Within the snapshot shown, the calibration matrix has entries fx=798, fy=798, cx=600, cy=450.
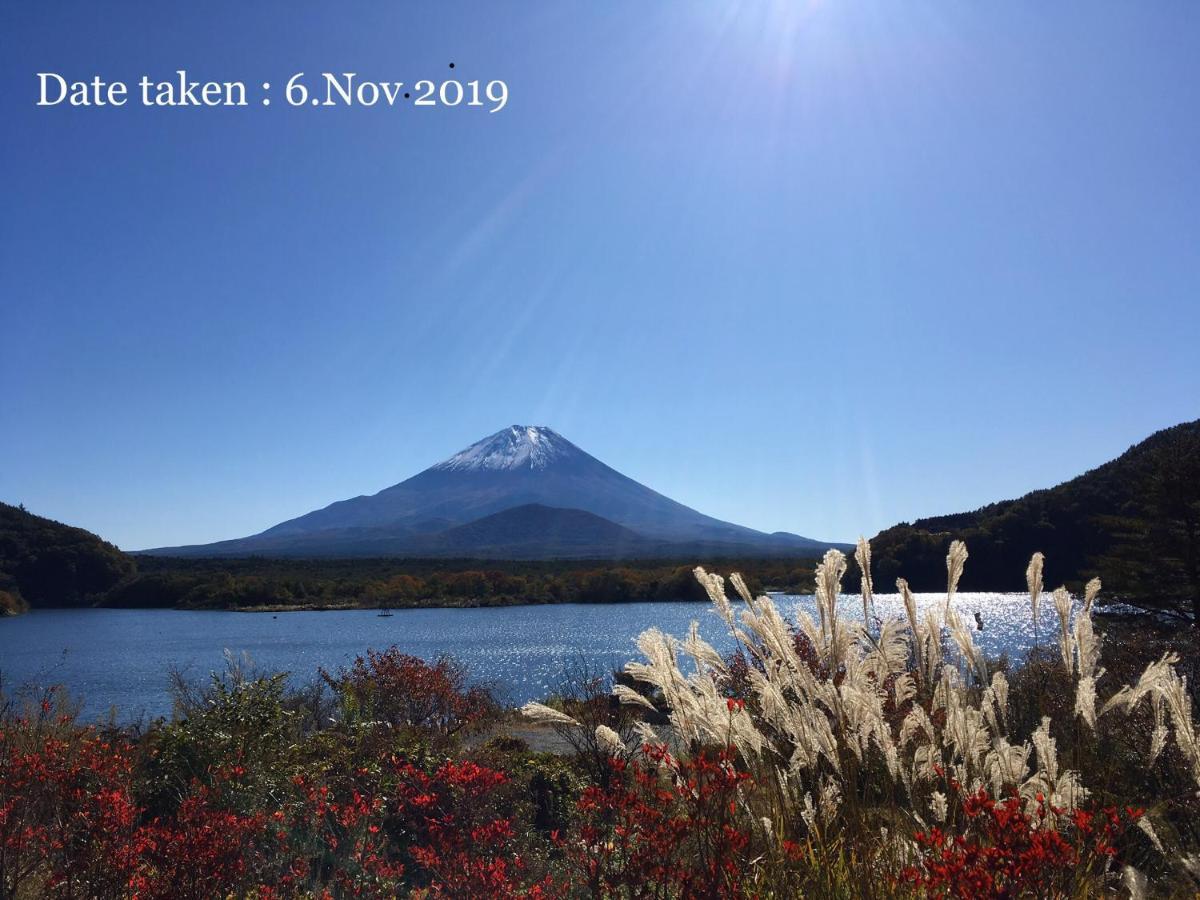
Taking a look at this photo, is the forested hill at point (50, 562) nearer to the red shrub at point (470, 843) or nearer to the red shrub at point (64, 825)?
the red shrub at point (64, 825)

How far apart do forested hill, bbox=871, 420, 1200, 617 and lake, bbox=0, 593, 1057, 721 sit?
2215mm

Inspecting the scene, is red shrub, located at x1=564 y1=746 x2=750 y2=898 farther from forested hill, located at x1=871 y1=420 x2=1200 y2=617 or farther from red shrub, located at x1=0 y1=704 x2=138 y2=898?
forested hill, located at x1=871 y1=420 x2=1200 y2=617

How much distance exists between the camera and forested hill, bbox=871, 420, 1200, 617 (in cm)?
1798

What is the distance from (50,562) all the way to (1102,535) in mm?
67790

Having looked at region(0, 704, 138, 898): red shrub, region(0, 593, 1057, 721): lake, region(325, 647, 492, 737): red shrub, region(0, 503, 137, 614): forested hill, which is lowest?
region(0, 593, 1057, 721): lake

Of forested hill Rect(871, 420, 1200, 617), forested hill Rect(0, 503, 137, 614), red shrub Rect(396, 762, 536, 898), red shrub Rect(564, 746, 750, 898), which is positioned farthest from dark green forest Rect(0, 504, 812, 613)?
red shrub Rect(564, 746, 750, 898)

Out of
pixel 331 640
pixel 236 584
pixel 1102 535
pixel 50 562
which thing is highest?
pixel 50 562

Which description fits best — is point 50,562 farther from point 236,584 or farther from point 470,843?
point 470,843

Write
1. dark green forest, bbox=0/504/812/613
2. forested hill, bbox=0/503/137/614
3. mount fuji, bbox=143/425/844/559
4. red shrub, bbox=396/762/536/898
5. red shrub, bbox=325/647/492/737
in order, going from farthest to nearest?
mount fuji, bbox=143/425/844/559 → dark green forest, bbox=0/504/812/613 → forested hill, bbox=0/503/137/614 → red shrub, bbox=325/647/492/737 → red shrub, bbox=396/762/536/898

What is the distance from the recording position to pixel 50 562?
5969 centimetres

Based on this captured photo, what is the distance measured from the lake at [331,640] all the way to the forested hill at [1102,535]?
222 centimetres

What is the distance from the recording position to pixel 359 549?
138m

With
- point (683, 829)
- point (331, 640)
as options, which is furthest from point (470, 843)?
point (331, 640)

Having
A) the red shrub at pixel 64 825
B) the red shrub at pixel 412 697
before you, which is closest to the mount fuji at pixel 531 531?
the red shrub at pixel 412 697
